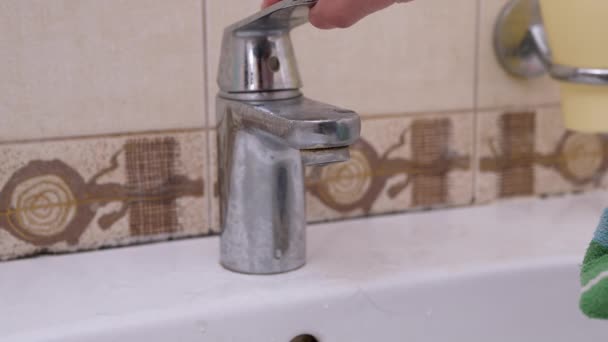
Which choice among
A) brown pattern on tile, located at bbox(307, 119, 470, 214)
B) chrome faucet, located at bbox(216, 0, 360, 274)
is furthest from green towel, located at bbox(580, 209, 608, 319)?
brown pattern on tile, located at bbox(307, 119, 470, 214)

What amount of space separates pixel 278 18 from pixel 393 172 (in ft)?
0.73

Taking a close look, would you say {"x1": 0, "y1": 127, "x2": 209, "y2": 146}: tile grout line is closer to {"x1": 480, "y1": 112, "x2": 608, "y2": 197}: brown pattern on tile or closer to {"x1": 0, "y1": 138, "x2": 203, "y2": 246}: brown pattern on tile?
{"x1": 0, "y1": 138, "x2": 203, "y2": 246}: brown pattern on tile

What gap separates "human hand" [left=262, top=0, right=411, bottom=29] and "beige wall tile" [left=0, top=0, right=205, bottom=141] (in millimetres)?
159

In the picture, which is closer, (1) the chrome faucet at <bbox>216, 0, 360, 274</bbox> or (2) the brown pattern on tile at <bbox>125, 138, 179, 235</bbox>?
(1) the chrome faucet at <bbox>216, 0, 360, 274</bbox>

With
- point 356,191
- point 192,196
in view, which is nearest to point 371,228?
point 356,191

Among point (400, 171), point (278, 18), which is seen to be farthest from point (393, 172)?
point (278, 18)

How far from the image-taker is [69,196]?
570 mm

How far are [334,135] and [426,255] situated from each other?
0.17m

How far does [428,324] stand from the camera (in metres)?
0.53

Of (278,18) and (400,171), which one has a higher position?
(278,18)

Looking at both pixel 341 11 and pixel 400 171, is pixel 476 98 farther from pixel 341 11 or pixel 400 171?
pixel 341 11

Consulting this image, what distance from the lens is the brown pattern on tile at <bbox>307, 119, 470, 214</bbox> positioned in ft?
2.11

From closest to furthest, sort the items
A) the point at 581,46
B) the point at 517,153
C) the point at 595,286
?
the point at 595,286 → the point at 581,46 → the point at 517,153

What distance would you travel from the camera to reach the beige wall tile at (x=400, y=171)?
25.3 inches
